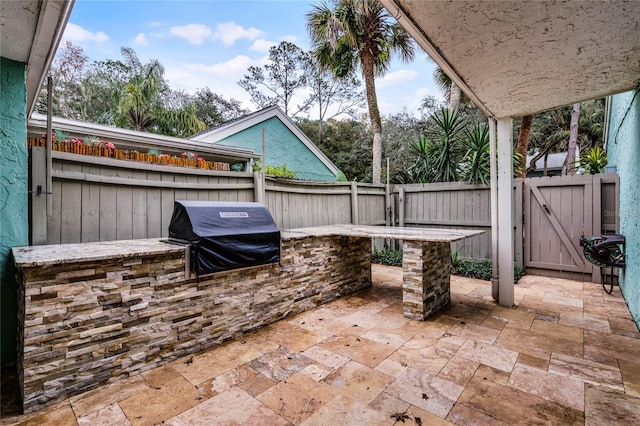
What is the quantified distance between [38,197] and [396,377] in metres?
3.15

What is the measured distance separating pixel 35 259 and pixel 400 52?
8.58 meters

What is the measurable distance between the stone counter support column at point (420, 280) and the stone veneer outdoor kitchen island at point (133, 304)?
0.01 meters

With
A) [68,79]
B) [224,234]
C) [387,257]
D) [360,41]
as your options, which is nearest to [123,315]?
[224,234]

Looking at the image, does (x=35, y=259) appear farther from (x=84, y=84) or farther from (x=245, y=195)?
(x=84, y=84)

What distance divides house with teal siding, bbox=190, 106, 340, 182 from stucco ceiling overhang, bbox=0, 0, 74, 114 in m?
4.99

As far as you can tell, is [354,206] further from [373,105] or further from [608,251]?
[608,251]

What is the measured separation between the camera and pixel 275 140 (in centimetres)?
869

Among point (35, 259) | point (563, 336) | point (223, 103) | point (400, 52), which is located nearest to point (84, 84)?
point (223, 103)

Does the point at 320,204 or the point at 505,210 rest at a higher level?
the point at 320,204

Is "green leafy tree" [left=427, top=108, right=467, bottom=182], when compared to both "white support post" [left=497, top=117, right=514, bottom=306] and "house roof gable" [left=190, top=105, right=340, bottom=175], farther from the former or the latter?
"house roof gable" [left=190, top=105, right=340, bottom=175]

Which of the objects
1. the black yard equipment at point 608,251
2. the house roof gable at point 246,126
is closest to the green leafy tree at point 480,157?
the black yard equipment at point 608,251

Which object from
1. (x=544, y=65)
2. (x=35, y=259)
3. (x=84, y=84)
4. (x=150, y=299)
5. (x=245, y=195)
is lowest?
(x=150, y=299)

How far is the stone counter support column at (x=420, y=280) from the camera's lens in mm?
3229

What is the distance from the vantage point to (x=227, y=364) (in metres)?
2.35
